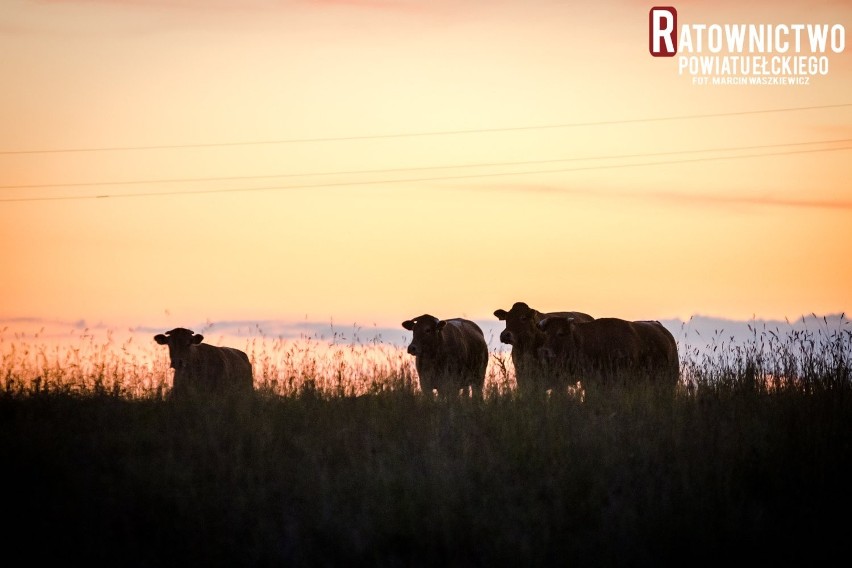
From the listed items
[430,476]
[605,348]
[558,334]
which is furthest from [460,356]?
[430,476]

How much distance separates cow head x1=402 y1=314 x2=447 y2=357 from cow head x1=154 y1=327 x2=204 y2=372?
4.32m

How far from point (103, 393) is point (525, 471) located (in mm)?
7007

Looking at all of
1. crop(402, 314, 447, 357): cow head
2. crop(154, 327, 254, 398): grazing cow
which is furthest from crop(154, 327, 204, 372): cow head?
crop(402, 314, 447, 357): cow head

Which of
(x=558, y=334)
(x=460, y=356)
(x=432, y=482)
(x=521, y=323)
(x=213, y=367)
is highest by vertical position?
(x=521, y=323)

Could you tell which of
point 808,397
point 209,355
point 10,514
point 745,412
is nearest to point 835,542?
point 745,412

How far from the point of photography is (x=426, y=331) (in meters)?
21.5

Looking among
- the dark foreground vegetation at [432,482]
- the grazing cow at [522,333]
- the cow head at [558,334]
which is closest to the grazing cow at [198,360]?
the grazing cow at [522,333]

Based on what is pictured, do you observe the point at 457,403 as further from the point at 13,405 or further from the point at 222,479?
the point at 13,405

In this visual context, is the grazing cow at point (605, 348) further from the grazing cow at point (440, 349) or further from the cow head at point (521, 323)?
the grazing cow at point (440, 349)

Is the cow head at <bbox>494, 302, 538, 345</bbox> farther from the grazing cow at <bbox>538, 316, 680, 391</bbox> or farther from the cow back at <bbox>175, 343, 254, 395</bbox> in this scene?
the cow back at <bbox>175, 343, 254, 395</bbox>

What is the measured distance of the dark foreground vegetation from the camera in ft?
30.3

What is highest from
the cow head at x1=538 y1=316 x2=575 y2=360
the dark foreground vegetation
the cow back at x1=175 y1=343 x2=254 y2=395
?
the cow head at x1=538 y1=316 x2=575 y2=360

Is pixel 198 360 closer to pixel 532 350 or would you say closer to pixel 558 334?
pixel 532 350

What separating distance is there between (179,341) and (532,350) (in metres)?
7.14
